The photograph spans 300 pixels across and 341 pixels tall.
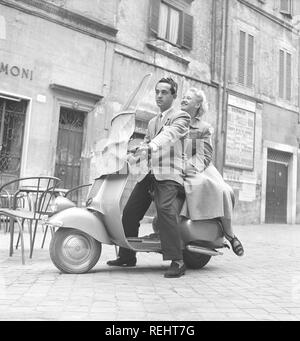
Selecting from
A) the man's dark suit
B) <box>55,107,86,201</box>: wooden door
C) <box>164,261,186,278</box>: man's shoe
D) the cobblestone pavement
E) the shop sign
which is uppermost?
the shop sign

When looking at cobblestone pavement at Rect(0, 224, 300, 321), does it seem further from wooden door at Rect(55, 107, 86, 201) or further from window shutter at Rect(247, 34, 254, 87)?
window shutter at Rect(247, 34, 254, 87)

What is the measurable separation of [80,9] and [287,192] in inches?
389

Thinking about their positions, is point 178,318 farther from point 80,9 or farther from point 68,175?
point 80,9

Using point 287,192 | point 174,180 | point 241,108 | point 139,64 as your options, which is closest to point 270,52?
point 241,108

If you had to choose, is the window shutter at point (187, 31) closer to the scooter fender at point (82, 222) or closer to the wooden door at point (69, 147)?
the wooden door at point (69, 147)

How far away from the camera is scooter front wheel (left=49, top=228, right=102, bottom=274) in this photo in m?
3.96

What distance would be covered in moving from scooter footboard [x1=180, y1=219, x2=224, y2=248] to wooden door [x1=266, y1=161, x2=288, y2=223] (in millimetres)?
11606

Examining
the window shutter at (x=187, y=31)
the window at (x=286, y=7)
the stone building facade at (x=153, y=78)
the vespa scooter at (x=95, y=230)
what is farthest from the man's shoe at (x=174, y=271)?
the window at (x=286, y=7)

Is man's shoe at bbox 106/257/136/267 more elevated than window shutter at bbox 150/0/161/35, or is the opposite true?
window shutter at bbox 150/0/161/35

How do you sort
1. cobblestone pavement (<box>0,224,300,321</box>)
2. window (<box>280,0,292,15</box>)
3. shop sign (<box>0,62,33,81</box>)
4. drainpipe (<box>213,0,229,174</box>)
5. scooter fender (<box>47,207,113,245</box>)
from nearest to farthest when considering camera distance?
1. cobblestone pavement (<box>0,224,300,321</box>)
2. scooter fender (<box>47,207,113,245</box>)
3. shop sign (<box>0,62,33,81</box>)
4. drainpipe (<box>213,0,229,174</box>)
5. window (<box>280,0,292,15</box>)

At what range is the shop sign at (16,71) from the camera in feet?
30.4

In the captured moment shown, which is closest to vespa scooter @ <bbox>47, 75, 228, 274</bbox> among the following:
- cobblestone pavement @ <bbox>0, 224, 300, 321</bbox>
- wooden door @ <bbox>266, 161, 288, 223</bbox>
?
cobblestone pavement @ <bbox>0, 224, 300, 321</bbox>

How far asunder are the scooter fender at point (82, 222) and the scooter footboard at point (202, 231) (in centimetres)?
74

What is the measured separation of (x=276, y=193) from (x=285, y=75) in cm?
438
